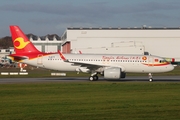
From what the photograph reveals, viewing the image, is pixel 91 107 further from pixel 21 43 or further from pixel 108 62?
pixel 21 43

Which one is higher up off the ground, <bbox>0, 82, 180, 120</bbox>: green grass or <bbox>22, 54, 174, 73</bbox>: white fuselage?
<bbox>22, 54, 174, 73</bbox>: white fuselage

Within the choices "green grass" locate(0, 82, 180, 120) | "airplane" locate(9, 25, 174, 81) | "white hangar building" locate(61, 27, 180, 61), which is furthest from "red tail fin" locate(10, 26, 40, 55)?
"white hangar building" locate(61, 27, 180, 61)

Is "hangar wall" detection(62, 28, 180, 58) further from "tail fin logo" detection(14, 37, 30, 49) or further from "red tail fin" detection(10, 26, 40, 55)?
"tail fin logo" detection(14, 37, 30, 49)

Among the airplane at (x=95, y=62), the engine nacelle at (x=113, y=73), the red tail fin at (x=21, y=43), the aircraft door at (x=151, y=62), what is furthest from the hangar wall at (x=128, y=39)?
the engine nacelle at (x=113, y=73)

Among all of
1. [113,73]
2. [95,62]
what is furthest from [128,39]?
[113,73]

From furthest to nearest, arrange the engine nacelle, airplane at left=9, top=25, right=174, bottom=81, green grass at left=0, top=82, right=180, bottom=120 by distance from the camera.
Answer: airplane at left=9, top=25, right=174, bottom=81
the engine nacelle
green grass at left=0, top=82, right=180, bottom=120

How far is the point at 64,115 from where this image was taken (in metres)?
15.9

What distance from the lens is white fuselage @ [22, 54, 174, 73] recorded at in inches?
1592

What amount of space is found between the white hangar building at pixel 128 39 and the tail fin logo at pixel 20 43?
49919 mm

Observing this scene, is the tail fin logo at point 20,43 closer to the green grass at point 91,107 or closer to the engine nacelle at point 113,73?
the engine nacelle at point 113,73

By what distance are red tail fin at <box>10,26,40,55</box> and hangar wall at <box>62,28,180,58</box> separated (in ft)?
162

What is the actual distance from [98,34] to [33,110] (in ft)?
254

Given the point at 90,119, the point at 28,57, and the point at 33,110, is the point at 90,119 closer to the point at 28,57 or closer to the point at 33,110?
the point at 33,110

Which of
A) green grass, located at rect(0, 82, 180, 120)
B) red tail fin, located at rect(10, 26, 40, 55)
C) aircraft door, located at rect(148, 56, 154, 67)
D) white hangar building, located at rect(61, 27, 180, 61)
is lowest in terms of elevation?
green grass, located at rect(0, 82, 180, 120)
